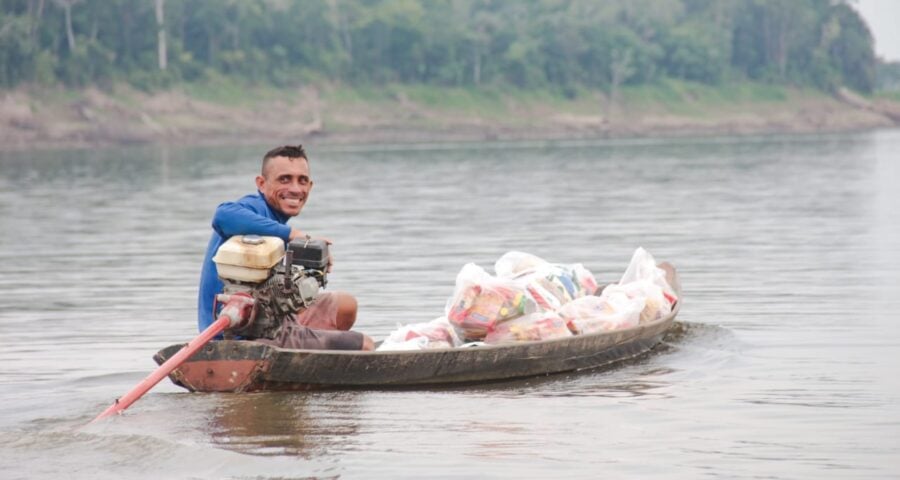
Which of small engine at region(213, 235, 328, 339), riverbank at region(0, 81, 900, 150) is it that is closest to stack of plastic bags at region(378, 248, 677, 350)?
small engine at region(213, 235, 328, 339)

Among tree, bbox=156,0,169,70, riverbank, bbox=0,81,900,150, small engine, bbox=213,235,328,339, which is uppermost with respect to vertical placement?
tree, bbox=156,0,169,70

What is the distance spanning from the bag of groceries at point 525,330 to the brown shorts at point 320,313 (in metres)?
1.09

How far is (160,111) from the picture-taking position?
238 ft

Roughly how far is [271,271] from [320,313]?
1.01m

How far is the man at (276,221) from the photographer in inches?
331

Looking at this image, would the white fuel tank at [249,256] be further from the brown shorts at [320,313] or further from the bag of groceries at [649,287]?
the bag of groceries at [649,287]

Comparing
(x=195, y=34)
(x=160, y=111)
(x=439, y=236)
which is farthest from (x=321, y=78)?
(x=439, y=236)

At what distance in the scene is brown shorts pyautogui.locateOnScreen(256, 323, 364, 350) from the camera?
884 cm

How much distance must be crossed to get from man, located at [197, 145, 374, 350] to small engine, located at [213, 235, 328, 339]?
96 mm

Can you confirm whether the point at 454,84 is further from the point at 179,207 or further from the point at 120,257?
the point at 120,257

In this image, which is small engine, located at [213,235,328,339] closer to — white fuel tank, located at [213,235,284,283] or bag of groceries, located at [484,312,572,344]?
white fuel tank, located at [213,235,284,283]

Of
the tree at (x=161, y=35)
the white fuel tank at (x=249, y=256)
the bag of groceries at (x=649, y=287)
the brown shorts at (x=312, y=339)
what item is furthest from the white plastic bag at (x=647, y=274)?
the tree at (x=161, y=35)

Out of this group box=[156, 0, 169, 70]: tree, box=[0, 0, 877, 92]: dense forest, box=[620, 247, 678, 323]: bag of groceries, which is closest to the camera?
box=[620, 247, 678, 323]: bag of groceries

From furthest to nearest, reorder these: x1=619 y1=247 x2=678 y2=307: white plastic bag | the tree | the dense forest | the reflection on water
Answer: the tree, the dense forest, x1=619 y1=247 x2=678 y2=307: white plastic bag, the reflection on water
